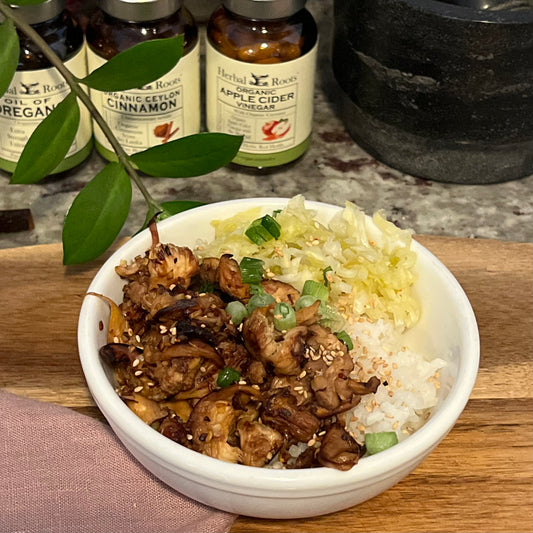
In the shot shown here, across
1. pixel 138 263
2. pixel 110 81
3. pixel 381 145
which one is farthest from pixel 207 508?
pixel 381 145

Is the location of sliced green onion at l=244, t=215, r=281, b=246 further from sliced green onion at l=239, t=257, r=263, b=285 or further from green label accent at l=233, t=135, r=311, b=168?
green label accent at l=233, t=135, r=311, b=168

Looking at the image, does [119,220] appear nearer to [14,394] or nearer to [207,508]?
[14,394]

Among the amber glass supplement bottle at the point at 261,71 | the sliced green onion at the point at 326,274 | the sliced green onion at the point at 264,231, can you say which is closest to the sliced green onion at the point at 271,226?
the sliced green onion at the point at 264,231

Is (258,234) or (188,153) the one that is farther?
(188,153)

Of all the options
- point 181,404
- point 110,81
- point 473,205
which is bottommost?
point 473,205

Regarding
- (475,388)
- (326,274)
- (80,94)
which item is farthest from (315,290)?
(80,94)

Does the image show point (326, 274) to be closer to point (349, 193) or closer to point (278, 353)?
point (278, 353)

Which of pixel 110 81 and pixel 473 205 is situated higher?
pixel 110 81
